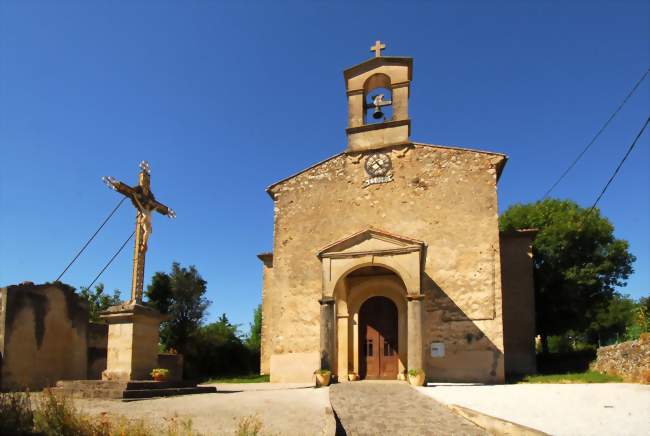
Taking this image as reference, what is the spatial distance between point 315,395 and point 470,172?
1055 cm

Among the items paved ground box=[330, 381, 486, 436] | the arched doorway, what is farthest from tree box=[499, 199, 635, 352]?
paved ground box=[330, 381, 486, 436]

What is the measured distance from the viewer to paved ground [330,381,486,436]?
26.3 feet

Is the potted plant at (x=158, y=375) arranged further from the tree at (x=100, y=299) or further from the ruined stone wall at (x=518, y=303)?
the tree at (x=100, y=299)

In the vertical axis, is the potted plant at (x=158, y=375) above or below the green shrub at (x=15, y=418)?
below

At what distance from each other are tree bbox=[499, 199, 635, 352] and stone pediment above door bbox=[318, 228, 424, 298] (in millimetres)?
11711

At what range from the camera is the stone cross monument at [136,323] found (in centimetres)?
1055

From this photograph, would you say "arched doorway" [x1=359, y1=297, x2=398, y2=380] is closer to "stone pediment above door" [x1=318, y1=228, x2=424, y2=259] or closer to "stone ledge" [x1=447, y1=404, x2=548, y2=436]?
"stone pediment above door" [x1=318, y1=228, x2=424, y2=259]

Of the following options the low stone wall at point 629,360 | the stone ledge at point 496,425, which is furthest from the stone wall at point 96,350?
the low stone wall at point 629,360

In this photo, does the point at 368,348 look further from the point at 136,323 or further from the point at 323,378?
the point at 136,323

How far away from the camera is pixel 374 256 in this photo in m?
15.7

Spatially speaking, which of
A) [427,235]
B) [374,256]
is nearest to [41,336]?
[374,256]

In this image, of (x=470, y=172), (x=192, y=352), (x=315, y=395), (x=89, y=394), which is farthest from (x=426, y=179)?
(x=192, y=352)

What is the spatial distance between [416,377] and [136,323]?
804 centimetres

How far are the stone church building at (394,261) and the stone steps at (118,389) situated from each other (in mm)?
5949
